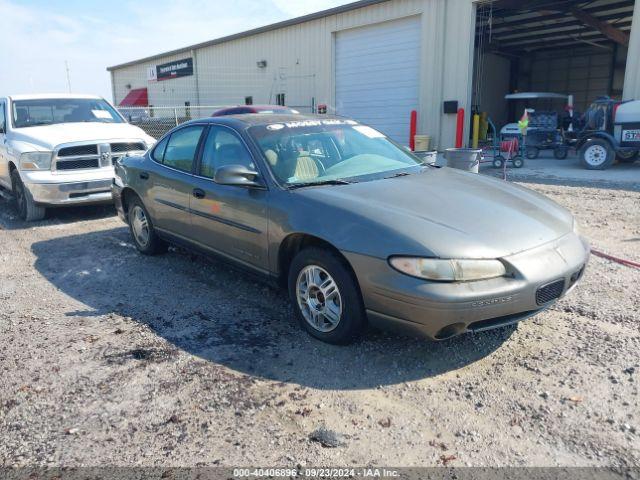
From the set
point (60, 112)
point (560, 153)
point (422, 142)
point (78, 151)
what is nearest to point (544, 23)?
point (560, 153)

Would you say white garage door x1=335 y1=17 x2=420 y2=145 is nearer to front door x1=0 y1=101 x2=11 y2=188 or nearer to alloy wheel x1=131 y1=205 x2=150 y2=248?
front door x1=0 y1=101 x2=11 y2=188

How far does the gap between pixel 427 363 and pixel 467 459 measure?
0.89 metres

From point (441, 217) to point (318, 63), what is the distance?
682 inches

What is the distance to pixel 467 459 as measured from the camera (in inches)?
94.5

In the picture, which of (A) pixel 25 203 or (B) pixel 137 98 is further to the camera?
(B) pixel 137 98

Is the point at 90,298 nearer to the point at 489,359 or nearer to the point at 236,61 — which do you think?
the point at 489,359

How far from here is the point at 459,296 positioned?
2.83 meters

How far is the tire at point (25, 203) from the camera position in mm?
7262

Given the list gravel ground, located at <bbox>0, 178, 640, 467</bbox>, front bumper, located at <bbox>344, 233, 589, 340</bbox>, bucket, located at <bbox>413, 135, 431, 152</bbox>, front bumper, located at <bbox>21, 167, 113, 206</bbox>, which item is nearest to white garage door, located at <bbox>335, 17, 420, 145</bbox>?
bucket, located at <bbox>413, 135, 431, 152</bbox>

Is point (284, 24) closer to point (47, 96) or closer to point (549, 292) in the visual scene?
point (47, 96)

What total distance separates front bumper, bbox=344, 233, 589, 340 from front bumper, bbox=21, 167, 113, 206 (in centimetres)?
534

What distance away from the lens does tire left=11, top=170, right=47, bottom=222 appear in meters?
7.26

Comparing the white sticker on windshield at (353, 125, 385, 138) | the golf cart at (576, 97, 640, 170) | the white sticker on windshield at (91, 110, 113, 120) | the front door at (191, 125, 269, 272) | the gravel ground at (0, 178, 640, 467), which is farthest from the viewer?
the golf cart at (576, 97, 640, 170)

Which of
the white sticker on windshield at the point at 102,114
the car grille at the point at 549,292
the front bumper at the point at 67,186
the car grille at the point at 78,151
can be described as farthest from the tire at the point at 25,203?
the car grille at the point at 549,292
